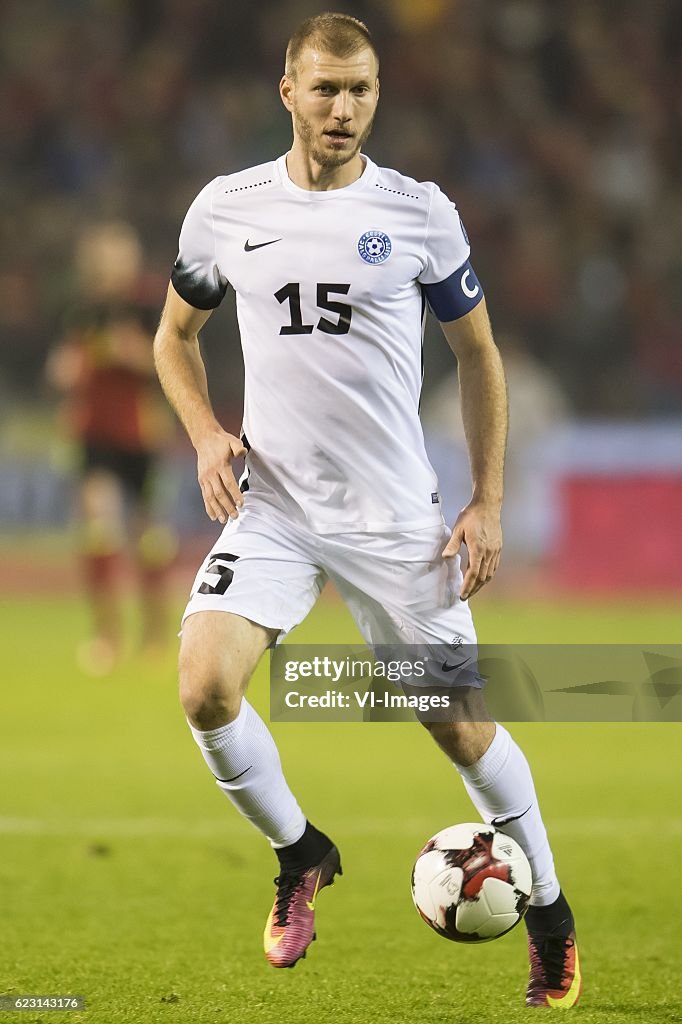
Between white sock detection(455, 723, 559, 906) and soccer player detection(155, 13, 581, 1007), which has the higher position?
soccer player detection(155, 13, 581, 1007)

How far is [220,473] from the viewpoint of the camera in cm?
373

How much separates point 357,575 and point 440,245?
818mm

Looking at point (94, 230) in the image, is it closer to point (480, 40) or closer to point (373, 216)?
point (480, 40)

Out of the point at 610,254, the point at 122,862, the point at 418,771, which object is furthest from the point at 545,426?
the point at 122,862

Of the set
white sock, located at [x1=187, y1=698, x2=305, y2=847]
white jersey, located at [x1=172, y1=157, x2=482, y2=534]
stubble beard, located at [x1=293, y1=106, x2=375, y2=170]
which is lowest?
white sock, located at [x1=187, y1=698, x2=305, y2=847]

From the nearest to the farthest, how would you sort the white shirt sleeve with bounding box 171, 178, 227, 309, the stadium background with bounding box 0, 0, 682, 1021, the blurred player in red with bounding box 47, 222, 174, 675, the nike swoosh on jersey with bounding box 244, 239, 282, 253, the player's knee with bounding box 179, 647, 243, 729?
the player's knee with bounding box 179, 647, 243, 729 → the nike swoosh on jersey with bounding box 244, 239, 282, 253 → the white shirt sleeve with bounding box 171, 178, 227, 309 → the stadium background with bounding box 0, 0, 682, 1021 → the blurred player in red with bounding box 47, 222, 174, 675

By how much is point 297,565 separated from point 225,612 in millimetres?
253

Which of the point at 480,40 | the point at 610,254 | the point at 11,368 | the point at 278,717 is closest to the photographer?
the point at 278,717

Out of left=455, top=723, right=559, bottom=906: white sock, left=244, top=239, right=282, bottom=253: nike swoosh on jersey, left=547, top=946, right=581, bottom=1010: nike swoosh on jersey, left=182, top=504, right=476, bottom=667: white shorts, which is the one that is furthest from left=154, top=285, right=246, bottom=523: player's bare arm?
left=547, top=946, right=581, bottom=1010: nike swoosh on jersey

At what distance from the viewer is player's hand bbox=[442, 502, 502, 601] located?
3.81 m

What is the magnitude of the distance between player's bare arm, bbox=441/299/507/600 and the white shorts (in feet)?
0.22

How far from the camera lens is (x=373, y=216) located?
3824 mm

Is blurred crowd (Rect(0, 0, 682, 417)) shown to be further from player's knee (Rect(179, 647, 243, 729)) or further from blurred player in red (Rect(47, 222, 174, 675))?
player's knee (Rect(179, 647, 243, 729))

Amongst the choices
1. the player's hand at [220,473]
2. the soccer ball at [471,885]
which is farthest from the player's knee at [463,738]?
the player's hand at [220,473]
